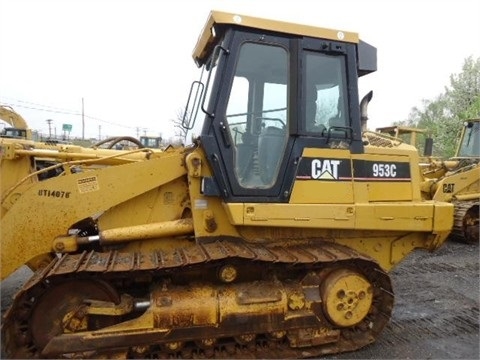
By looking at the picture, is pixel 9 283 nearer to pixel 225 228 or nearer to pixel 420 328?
pixel 225 228

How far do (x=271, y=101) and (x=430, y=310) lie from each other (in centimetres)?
295

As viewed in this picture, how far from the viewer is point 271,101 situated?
3648mm

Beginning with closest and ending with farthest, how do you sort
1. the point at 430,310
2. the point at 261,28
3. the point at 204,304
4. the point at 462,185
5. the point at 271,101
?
the point at 204,304 < the point at 261,28 < the point at 271,101 < the point at 430,310 < the point at 462,185

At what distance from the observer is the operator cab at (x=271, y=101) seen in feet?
11.2

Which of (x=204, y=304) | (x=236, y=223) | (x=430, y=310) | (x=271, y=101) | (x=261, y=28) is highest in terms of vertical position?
A: (x=261, y=28)

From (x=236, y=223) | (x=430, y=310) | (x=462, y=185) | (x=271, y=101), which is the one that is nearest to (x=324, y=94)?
(x=271, y=101)

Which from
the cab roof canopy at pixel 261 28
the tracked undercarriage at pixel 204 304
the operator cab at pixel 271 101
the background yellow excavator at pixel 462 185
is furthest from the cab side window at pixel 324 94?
the background yellow excavator at pixel 462 185

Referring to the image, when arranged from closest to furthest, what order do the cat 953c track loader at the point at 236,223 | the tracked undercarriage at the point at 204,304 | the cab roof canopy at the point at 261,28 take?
1. the tracked undercarriage at the point at 204,304
2. the cat 953c track loader at the point at 236,223
3. the cab roof canopy at the point at 261,28

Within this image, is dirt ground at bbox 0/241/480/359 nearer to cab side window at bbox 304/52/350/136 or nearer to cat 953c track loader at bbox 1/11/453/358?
cat 953c track loader at bbox 1/11/453/358

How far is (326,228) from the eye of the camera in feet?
11.9

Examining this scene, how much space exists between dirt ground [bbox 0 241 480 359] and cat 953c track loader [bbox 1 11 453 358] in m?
0.38

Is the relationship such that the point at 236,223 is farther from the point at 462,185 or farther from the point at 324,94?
the point at 462,185

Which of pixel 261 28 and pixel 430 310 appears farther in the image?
pixel 430 310

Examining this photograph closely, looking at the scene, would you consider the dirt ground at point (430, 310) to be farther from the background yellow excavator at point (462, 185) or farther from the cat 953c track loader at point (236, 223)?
the background yellow excavator at point (462, 185)
